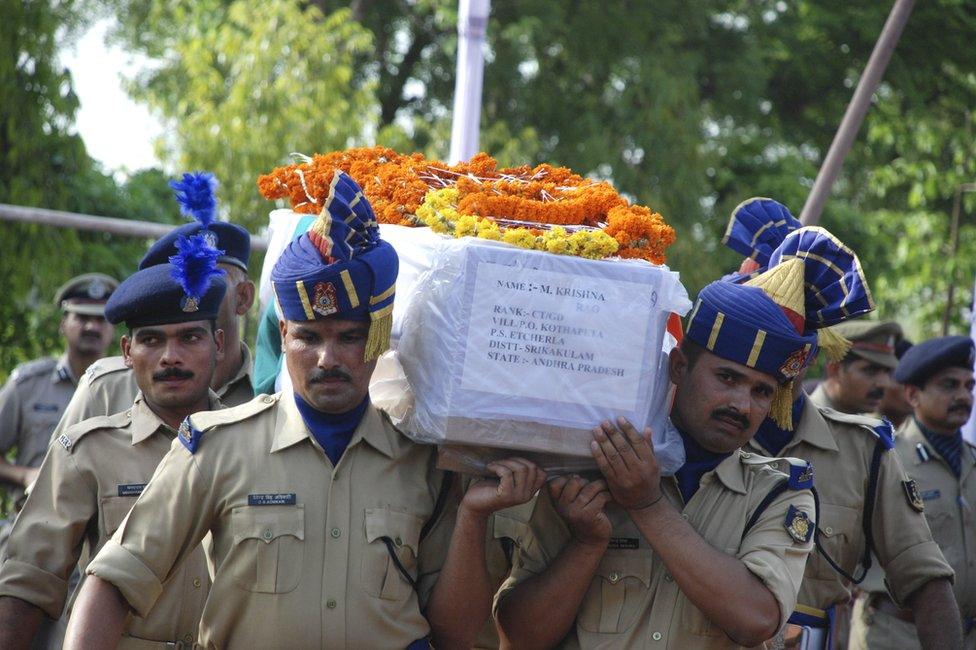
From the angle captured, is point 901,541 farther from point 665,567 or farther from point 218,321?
point 218,321

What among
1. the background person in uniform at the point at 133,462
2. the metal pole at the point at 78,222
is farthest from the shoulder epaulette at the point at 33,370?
the background person in uniform at the point at 133,462

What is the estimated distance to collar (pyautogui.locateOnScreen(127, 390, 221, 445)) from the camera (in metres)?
4.26

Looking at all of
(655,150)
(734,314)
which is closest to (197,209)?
(734,314)

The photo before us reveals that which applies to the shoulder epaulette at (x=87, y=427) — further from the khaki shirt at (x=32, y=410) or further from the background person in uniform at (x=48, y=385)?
the khaki shirt at (x=32, y=410)

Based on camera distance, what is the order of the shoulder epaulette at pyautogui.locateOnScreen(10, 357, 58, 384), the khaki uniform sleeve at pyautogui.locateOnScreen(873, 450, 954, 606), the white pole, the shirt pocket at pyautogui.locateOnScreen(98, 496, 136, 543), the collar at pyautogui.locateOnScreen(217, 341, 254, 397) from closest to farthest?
1. the shirt pocket at pyautogui.locateOnScreen(98, 496, 136, 543)
2. the khaki uniform sleeve at pyautogui.locateOnScreen(873, 450, 954, 606)
3. the collar at pyautogui.locateOnScreen(217, 341, 254, 397)
4. the white pole
5. the shoulder epaulette at pyautogui.locateOnScreen(10, 357, 58, 384)

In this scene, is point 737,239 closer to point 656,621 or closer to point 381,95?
point 656,621

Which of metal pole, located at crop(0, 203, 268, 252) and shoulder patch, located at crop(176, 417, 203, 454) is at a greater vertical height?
shoulder patch, located at crop(176, 417, 203, 454)

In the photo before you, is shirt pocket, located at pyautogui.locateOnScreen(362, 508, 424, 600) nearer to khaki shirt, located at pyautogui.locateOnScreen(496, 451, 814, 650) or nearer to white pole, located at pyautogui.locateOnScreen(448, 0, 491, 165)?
khaki shirt, located at pyautogui.locateOnScreen(496, 451, 814, 650)

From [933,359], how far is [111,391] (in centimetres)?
392

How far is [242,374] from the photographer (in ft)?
17.3

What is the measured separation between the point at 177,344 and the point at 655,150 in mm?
13139

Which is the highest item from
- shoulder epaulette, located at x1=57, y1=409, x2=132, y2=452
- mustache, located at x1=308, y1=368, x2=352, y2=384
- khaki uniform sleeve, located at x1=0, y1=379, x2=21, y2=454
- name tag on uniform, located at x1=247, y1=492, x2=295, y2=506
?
mustache, located at x1=308, y1=368, x2=352, y2=384

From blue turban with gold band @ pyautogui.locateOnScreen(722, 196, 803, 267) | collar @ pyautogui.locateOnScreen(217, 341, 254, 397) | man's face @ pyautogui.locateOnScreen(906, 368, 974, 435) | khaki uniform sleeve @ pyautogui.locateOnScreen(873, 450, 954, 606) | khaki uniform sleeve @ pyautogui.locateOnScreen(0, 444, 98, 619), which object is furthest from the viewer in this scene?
man's face @ pyautogui.locateOnScreen(906, 368, 974, 435)

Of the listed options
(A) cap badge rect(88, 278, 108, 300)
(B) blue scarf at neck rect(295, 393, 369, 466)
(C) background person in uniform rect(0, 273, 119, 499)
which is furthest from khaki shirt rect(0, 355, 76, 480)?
(B) blue scarf at neck rect(295, 393, 369, 466)
